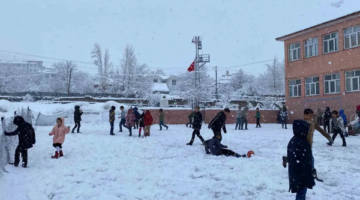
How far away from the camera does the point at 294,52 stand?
1236 inches

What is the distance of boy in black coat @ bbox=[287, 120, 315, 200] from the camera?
15.7 ft

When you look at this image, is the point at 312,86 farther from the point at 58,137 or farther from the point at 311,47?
the point at 58,137

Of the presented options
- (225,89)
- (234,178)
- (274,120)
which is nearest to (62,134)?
(234,178)

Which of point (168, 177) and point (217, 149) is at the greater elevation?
point (217, 149)

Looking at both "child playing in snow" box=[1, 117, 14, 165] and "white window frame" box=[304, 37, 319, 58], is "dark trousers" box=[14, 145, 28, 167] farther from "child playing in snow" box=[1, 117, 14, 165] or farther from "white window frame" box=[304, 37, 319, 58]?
"white window frame" box=[304, 37, 319, 58]

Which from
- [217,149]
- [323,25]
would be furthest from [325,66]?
[217,149]

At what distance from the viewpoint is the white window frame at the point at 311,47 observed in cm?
2864

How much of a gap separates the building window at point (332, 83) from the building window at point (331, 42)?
2.28 meters

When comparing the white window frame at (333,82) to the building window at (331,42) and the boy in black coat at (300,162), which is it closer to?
the building window at (331,42)

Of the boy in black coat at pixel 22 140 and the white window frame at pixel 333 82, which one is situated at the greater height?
the white window frame at pixel 333 82

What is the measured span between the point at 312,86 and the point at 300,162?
88.4ft

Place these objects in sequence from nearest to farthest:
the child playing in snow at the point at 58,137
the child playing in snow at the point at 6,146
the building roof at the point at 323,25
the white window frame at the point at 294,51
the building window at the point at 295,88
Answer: the child playing in snow at the point at 6,146, the child playing in snow at the point at 58,137, the building roof at the point at 323,25, the white window frame at the point at 294,51, the building window at the point at 295,88

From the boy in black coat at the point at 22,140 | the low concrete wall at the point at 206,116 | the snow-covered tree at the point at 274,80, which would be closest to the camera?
the boy in black coat at the point at 22,140

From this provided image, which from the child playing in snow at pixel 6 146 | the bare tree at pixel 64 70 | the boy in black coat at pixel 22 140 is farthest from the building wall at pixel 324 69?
the bare tree at pixel 64 70
